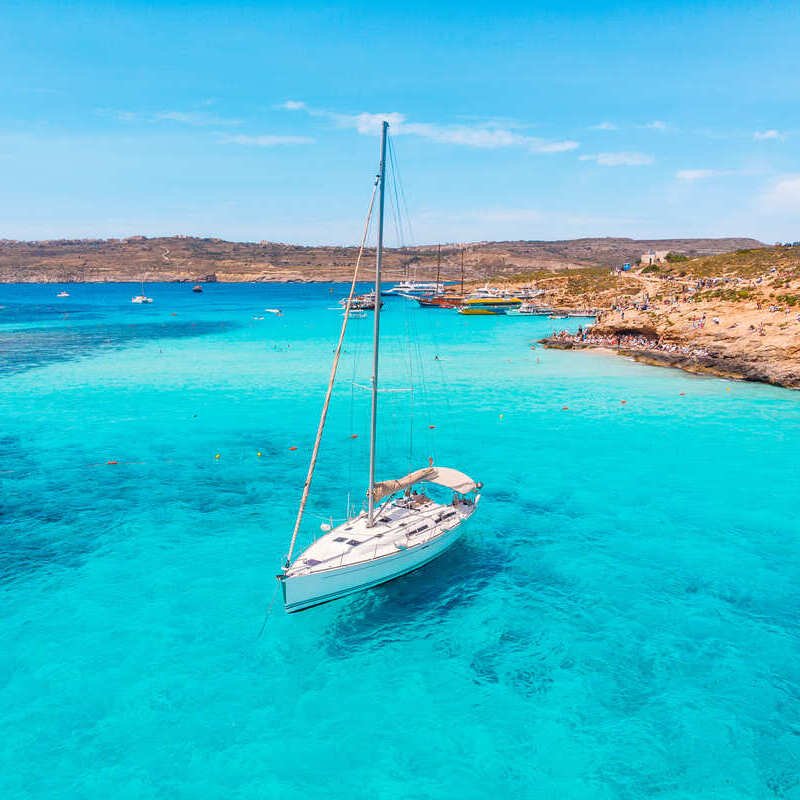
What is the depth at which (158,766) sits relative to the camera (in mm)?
16906

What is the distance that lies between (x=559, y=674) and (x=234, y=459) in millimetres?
27324

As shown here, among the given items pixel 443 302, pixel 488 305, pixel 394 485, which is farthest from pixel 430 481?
pixel 443 302

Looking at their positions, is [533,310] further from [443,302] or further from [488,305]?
[443,302]

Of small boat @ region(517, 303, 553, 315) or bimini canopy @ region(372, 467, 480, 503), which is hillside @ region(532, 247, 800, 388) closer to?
small boat @ region(517, 303, 553, 315)

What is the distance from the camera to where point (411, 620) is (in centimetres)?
2322

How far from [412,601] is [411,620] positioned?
1.28 metres

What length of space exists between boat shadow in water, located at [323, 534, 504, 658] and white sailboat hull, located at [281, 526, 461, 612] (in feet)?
3.74

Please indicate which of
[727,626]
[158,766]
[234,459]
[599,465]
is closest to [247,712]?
[158,766]

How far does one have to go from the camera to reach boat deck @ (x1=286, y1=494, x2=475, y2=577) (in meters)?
22.3

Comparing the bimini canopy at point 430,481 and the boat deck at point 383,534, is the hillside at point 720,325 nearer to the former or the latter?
the bimini canopy at point 430,481

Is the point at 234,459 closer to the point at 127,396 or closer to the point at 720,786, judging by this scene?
the point at 127,396

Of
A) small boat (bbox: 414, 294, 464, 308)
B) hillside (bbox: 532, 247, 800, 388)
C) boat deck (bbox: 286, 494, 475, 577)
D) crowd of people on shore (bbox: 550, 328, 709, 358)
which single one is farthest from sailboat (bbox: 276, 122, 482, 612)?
small boat (bbox: 414, 294, 464, 308)

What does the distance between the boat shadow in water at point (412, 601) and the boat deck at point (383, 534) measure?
210cm

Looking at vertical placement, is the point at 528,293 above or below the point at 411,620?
A: above
